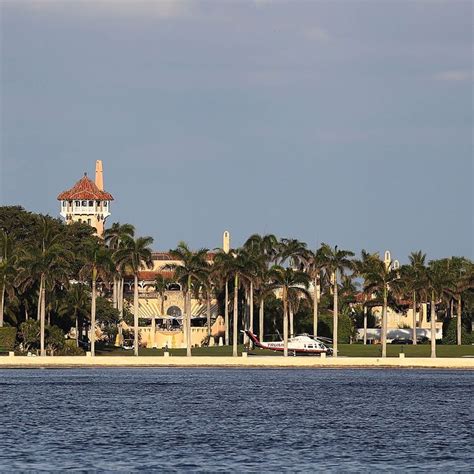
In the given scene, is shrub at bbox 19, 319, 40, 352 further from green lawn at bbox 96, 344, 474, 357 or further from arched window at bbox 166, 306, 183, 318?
arched window at bbox 166, 306, 183, 318

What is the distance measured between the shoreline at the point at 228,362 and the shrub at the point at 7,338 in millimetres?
5583

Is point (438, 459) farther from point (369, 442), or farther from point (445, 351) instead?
point (445, 351)

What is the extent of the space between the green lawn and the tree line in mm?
3678

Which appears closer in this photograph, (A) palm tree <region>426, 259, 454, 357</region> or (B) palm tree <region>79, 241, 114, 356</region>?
(B) palm tree <region>79, 241, 114, 356</region>

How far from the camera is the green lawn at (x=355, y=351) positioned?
159 meters

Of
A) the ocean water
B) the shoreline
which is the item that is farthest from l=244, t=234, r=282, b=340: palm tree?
the ocean water

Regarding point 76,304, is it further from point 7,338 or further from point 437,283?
point 437,283

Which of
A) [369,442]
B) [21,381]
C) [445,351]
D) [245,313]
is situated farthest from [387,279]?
[369,442]

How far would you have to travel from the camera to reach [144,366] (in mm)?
146000

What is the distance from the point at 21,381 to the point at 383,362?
40208 mm

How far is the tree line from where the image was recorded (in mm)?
148750

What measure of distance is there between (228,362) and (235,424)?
67.3m

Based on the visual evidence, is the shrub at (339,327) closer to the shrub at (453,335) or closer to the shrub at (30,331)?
the shrub at (453,335)

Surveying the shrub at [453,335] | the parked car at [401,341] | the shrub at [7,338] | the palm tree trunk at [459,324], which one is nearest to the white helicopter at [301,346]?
the palm tree trunk at [459,324]
